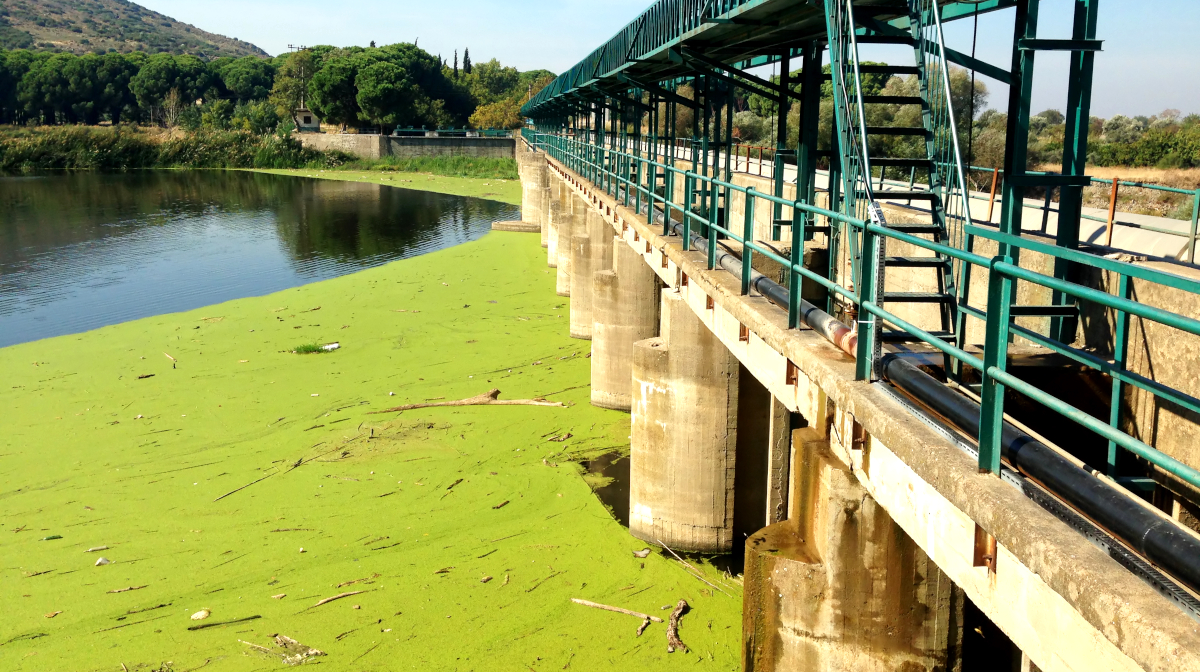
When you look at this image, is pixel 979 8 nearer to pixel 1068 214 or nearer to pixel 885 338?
pixel 1068 214

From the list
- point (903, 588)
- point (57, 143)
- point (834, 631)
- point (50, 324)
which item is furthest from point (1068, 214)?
point (57, 143)

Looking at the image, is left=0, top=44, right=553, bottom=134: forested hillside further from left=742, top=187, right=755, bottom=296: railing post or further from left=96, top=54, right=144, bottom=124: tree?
left=742, top=187, right=755, bottom=296: railing post

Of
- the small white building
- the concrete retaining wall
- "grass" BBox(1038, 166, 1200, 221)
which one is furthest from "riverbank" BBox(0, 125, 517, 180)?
"grass" BBox(1038, 166, 1200, 221)

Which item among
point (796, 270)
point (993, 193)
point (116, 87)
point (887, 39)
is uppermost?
point (116, 87)

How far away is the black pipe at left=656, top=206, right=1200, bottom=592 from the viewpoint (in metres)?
2.72

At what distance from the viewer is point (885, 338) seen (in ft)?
16.6

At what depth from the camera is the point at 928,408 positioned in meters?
4.26

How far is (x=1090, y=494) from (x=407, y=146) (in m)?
80.3

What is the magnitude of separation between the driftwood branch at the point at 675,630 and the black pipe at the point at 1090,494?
4234 mm

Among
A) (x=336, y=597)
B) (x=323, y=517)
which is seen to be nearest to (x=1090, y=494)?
(x=336, y=597)

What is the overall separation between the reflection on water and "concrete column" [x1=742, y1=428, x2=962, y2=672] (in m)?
20.6

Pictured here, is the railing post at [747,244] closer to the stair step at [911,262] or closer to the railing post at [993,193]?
the stair step at [911,262]

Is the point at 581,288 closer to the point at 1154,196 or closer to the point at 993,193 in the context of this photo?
the point at 993,193

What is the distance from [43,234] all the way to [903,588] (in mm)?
40463
